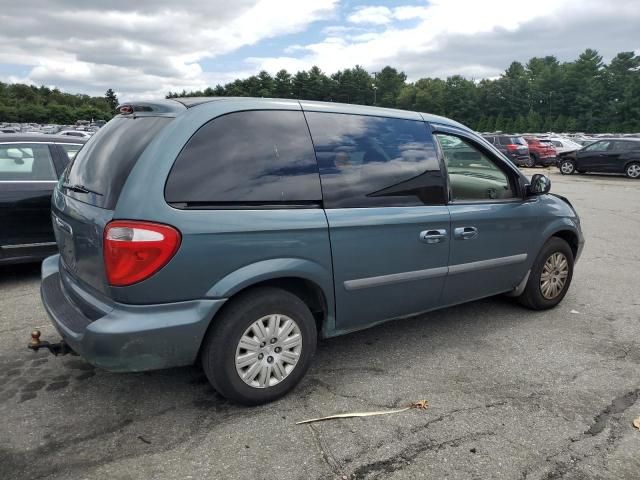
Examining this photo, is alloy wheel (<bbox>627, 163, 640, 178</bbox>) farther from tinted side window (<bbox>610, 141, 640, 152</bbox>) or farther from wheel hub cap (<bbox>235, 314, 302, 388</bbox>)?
wheel hub cap (<bbox>235, 314, 302, 388</bbox>)

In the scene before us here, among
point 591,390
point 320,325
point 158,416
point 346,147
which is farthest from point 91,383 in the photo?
point 591,390

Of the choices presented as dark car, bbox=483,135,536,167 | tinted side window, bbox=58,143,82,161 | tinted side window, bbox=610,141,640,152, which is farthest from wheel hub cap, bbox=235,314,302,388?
dark car, bbox=483,135,536,167

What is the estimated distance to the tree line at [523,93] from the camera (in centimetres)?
7638

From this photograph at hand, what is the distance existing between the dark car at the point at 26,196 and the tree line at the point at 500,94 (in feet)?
201

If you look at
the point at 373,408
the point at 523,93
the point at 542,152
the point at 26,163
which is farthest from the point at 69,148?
the point at 523,93

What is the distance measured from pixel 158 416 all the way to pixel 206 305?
759 mm

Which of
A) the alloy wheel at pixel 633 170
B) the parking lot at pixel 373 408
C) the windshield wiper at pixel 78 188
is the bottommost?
the parking lot at pixel 373 408

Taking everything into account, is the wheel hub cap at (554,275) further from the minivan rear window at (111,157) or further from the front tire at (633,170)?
the front tire at (633,170)

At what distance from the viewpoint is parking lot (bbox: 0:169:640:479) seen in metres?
2.55

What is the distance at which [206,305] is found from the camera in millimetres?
2736

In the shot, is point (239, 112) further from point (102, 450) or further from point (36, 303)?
point (36, 303)

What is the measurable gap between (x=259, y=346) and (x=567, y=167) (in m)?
22.4

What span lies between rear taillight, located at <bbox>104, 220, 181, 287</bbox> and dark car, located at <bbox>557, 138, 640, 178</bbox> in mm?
21787

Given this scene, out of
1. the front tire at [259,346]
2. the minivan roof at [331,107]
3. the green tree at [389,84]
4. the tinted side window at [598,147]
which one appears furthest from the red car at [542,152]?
the green tree at [389,84]
